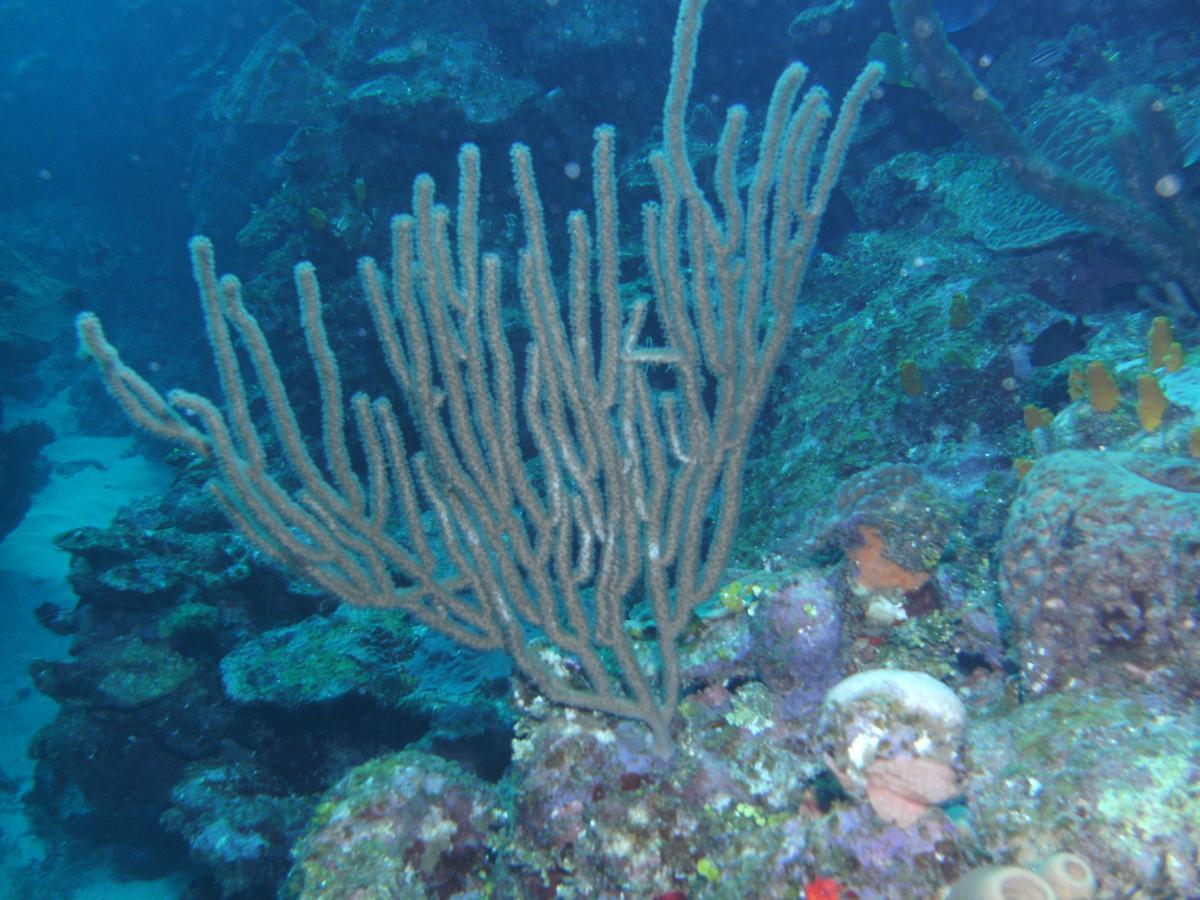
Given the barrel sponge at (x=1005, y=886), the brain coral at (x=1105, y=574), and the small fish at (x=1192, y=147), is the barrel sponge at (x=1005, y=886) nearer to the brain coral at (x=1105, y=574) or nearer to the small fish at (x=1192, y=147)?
the brain coral at (x=1105, y=574)

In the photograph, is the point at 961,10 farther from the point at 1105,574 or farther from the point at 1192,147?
the point at 1105,574

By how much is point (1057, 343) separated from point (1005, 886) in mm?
4830

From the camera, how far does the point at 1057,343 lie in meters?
5.20

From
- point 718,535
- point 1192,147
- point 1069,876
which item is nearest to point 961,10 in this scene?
point 1192,147

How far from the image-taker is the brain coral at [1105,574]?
2.52m

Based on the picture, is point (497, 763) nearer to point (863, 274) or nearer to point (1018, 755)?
point (1018, 755)

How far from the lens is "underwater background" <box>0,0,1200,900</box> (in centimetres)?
249

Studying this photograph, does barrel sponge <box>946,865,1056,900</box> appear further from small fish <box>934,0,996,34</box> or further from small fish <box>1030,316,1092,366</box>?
small fish <box>934,0,996,34</box>

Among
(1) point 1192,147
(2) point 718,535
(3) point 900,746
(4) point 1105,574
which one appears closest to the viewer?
(3) point 900,746

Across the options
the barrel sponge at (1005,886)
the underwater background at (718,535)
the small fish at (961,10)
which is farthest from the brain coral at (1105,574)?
the small fish at (961,10)

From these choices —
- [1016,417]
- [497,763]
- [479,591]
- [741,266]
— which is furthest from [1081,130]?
[497,763]

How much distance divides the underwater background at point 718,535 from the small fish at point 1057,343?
3.8 inches

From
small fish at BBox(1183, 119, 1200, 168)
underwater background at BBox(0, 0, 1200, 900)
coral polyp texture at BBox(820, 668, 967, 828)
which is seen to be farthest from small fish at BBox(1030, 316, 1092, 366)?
coral polyp texture at BBox(820, 668, 967, 828)

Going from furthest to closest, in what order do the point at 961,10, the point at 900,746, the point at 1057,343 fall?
the point at 961,10 < the point at 1057,343 < the point at 900,746
